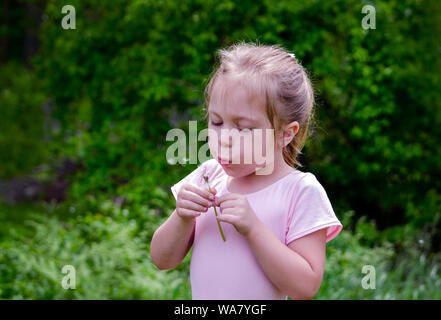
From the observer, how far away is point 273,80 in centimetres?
174

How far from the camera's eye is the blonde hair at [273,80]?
1.72 meters

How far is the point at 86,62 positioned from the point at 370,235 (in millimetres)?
3159

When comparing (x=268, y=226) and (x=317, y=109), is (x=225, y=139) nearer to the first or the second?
(x=268, y=226)

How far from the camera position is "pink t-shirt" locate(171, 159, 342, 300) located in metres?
1.71

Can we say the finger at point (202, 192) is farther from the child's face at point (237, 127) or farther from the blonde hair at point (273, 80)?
the blonde hair at point (273, 80)

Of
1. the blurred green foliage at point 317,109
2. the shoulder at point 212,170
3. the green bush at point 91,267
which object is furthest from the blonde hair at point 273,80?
the blurred green foliage at point 317,109

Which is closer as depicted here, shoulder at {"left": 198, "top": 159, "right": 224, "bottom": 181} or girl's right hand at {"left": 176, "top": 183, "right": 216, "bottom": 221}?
girl's right hand at {"left": 176, "top": 183, "right": 216, "bottom": 221}

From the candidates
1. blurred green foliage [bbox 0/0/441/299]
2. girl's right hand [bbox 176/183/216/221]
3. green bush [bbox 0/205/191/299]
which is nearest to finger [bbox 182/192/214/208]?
girl's right hand [bbox 176/183/216/221]

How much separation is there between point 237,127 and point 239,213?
0.83 ft

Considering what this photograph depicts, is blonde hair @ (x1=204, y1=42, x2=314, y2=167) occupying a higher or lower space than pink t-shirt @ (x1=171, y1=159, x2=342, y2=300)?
higher

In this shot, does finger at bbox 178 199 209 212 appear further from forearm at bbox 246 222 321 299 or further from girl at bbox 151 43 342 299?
forearm at bbox 246 222 321 299

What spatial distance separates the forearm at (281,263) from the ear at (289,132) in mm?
297

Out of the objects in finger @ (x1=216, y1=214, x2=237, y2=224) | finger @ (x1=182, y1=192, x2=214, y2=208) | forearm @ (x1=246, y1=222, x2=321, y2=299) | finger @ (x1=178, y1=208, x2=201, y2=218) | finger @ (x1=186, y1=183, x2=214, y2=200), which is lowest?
forearm @ (x1=246, y1=222, x2=321, y2=299)


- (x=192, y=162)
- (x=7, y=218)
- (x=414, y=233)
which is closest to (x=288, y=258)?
Answer: (x=192, y=162)
